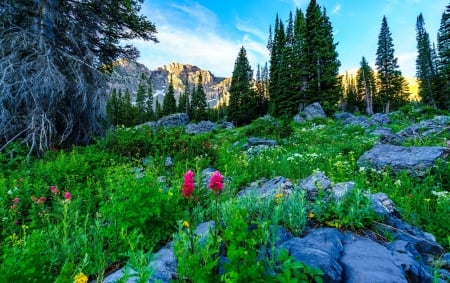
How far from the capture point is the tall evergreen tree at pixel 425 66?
54.8 meters

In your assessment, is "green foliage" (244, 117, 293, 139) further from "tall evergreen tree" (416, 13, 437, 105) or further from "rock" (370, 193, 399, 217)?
"tall evergreen tree" (416, 13, 437, 105)

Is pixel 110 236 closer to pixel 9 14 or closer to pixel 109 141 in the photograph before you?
pixel 109 141

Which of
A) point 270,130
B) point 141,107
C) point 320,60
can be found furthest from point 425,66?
point 141,107

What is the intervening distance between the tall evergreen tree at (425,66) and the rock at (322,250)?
210 feet

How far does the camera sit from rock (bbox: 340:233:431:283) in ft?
6.97

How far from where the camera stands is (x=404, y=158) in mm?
6559

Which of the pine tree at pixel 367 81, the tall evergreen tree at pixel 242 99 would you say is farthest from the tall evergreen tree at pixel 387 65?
the tall evergreen tree at pixel 242 99

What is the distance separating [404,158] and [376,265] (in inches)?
208

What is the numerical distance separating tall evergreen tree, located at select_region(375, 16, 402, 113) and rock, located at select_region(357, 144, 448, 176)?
179 feet

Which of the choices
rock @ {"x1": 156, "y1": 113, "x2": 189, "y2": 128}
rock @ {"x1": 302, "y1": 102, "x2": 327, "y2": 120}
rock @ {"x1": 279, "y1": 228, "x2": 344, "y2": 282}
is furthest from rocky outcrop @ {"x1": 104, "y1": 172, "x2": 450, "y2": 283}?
rock @ {"x1": 156, "y1": 113, "x2": 189, "y2": 128}

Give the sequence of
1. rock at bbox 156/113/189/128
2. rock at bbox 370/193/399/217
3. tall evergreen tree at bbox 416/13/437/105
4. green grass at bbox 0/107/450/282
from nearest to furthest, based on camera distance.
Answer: green grass at bbox 0/107/450/282 → rock at bbox 370/193/399/217 → rock at bbox 156/113/189/128 → tall evergreen tree at bbox 416/13/437/105

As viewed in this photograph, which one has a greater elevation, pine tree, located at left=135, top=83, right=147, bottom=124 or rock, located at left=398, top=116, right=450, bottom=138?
pine tree, located at left=135, top=83, right=147, bottom=124

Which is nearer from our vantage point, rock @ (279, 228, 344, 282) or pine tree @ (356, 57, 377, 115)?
rock @ (279, 228, 344, 282)

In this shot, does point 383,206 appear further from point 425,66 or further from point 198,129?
point 425,66
